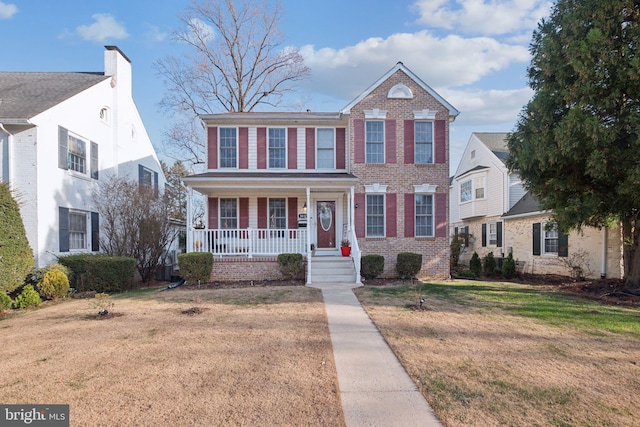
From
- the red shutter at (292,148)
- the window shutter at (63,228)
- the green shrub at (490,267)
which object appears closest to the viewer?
the window shutter at (63,228)

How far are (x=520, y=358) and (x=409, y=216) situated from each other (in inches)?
343

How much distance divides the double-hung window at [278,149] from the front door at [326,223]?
2.22 meters

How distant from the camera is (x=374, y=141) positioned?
43.6ft

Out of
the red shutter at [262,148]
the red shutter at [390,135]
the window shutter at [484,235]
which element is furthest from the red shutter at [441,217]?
the window shutter at [484,235]

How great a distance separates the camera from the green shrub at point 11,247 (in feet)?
28.7

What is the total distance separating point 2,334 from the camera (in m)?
6.23

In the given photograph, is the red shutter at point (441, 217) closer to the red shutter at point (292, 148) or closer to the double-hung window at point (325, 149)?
the double-hung window at point (325, 149)

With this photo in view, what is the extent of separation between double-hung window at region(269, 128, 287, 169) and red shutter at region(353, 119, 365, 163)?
2.80 m

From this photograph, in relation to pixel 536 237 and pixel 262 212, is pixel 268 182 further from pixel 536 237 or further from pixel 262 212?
pixel 536 237

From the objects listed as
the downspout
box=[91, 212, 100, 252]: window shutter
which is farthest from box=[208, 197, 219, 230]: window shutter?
the downspout

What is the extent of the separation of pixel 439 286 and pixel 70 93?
14.3m

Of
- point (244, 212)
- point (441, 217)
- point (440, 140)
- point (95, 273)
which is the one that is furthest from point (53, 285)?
point (440, 140)
